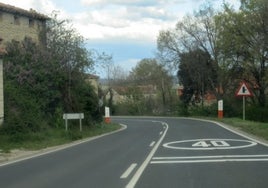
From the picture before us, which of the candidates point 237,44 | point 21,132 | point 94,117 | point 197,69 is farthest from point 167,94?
point 21,132

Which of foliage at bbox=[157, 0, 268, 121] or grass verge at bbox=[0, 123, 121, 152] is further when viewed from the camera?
foliage at bbox=[157, 0, 268, 121]

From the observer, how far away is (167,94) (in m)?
93.7

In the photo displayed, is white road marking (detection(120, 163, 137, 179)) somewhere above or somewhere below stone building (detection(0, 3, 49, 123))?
below

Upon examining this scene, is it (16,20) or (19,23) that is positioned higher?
(16,20)

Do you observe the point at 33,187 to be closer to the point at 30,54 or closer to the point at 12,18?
the point at 30,54

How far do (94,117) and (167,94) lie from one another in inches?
2141

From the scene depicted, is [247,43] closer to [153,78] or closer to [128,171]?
[153,78]

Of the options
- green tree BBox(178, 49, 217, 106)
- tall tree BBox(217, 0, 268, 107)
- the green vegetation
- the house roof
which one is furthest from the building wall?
green tree BBox(178, 49, 217, 106)

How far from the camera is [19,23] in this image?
41.5 metres

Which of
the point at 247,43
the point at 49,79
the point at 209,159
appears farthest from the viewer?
the point at 247,43

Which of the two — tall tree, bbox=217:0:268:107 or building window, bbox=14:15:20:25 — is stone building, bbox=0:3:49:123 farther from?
tall tree, bbox=217:0:268:107

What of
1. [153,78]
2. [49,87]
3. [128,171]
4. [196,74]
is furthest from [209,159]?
[153,78]

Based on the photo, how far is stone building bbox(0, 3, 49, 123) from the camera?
129 feet

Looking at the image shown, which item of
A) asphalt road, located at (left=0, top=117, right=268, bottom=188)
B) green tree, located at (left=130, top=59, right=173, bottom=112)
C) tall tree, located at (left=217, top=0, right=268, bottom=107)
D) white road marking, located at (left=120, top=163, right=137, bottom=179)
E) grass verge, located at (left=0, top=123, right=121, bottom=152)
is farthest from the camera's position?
green tree, located at (left=130, top=59, right=173, bottom=112)
